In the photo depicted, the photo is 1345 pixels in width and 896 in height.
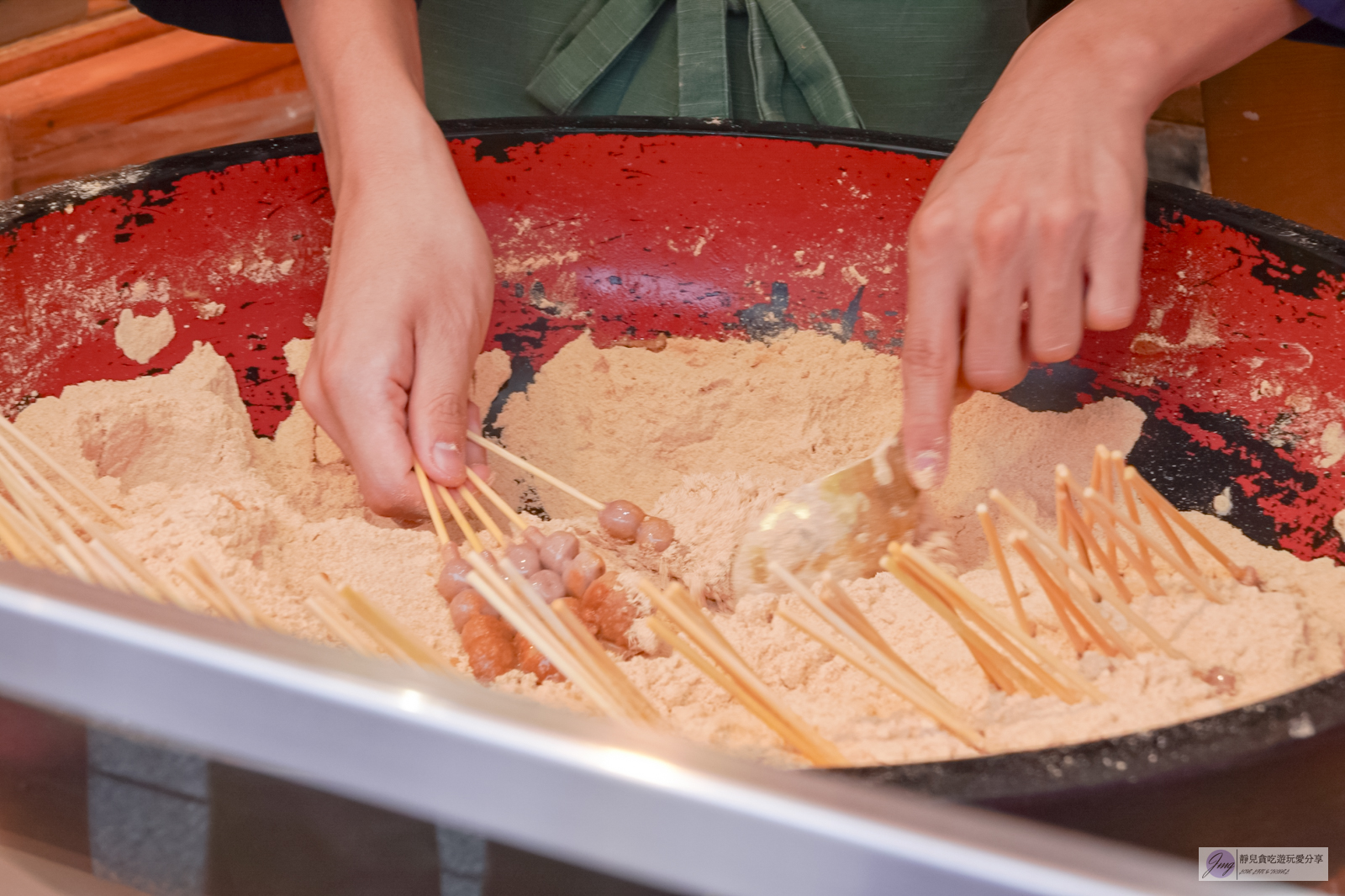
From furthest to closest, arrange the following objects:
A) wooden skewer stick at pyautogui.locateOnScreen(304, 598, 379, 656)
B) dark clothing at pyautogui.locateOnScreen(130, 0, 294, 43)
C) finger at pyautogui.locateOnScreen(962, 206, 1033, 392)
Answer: dark clothing at pyautogui.locateOnScreen(130, 0, 294, 43) < finger at pyautogui.locateOnScreen(962, 206, 1033, 392) < wooden skewer stick at pyautogui.locateOnScreen(304, 598, 379, 656)

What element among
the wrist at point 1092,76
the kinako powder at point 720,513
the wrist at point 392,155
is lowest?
the kinako powder at point 720,513

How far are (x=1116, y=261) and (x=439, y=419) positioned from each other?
52cm

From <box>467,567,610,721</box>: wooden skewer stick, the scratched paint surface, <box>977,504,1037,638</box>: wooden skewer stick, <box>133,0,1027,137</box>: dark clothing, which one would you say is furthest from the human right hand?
<box>977,504,1037,638</box>: wooden skewer stick

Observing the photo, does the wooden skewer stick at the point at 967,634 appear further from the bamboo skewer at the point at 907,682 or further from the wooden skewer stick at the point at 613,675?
the wooden skewer stick at the point at 613,675

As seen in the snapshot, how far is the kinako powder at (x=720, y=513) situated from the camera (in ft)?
1.74

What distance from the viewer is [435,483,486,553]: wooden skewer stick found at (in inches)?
27.7

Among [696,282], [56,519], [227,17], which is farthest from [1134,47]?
[227,17]

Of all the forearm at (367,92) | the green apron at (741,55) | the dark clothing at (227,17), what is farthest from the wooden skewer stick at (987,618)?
the dark clothing at (227,17)

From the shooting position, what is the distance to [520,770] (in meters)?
0.20

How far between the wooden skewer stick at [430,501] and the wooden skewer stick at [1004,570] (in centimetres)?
42

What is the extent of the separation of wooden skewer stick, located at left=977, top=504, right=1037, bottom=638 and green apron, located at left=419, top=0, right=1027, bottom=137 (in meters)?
0.68

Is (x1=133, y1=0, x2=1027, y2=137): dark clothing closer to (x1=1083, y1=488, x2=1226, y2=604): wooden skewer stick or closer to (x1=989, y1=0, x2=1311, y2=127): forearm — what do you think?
(x1=989, y1=0, x2=1311, y2=127): forearm

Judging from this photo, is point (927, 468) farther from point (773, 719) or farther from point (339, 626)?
point (339, 626)

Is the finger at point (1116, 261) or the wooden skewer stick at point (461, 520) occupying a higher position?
the finger at point (1116, 261)
